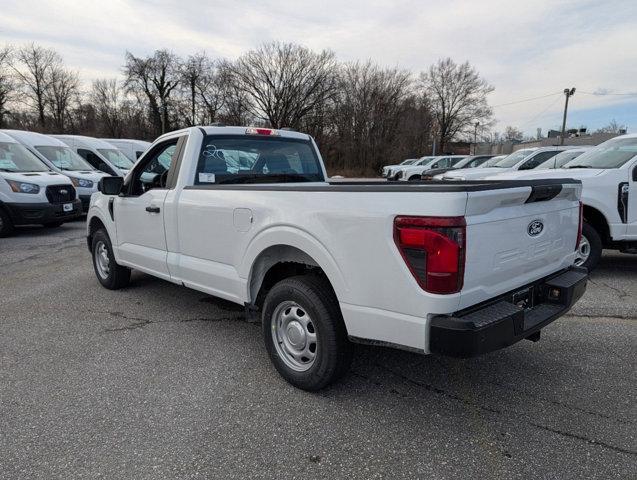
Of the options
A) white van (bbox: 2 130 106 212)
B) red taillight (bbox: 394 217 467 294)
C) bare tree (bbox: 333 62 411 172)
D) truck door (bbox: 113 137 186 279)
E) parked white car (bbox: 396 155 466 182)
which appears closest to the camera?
red taillight (bbox: 394 217 467 294)

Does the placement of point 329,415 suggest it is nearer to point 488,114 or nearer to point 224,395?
point 224,395

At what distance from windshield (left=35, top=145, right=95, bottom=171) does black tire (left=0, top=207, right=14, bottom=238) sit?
3.87 meters

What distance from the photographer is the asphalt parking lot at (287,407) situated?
2461 mm

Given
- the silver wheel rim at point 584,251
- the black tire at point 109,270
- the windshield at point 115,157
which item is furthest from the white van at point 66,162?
the silver wheel rim at point 584,251

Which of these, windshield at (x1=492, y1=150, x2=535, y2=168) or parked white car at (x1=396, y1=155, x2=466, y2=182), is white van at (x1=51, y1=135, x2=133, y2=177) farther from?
parked white car at (x1=396, y1=155, x2=466, y2=182)

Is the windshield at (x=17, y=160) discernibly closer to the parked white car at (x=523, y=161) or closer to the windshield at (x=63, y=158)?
the windshield at (x=63, y=158)

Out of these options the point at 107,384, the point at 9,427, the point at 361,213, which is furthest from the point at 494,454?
the point at 9,427

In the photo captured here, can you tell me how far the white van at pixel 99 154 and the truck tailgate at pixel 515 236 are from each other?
15068 millimetres

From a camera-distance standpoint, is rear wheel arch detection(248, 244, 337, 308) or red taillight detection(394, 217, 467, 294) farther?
rear wheel arch detection(248, 244, 337, 308)

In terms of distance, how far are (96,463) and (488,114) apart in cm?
6559

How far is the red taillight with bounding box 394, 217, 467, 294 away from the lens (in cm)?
234

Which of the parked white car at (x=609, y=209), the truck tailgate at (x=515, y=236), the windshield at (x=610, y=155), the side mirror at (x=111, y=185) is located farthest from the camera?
the windshield at (x=610, y=155)

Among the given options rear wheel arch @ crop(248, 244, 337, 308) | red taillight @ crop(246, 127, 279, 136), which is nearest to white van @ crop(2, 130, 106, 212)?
red taillight @ crop(246, 127, 279, 136)

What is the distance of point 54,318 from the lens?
15.7ft
